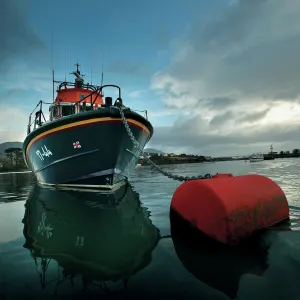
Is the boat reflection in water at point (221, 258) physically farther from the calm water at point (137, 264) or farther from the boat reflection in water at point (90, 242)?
the boat reflection in water at point (90, 242)

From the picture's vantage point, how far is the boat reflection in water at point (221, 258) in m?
2.80

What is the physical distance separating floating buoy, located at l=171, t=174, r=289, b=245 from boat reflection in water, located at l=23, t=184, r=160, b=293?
90cm

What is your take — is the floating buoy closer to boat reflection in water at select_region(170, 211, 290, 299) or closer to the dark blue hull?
boat reflection in water at select_region(170, 211, 290, 299)

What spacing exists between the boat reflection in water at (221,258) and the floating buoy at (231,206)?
0.49 feet

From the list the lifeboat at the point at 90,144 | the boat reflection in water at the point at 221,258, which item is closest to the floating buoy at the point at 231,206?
the boat reflection in water at the point at 221,258

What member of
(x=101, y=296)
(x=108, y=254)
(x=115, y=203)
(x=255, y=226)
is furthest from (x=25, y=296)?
(x=115, y=203)

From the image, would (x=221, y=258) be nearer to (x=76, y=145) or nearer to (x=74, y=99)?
(x=76, y=145)

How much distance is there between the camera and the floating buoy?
374 centimetres

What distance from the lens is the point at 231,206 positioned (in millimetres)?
3764

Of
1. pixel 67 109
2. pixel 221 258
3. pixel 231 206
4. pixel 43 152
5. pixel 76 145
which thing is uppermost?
pixel 67 109

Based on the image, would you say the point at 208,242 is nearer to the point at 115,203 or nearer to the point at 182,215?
the point at 182,215

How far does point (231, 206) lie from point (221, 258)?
2.59 ft

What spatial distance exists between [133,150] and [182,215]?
6359 millimetres

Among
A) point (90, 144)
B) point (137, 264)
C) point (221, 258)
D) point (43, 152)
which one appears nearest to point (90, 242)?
point (137, 264)
